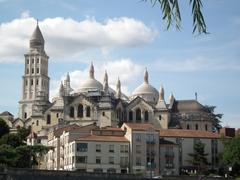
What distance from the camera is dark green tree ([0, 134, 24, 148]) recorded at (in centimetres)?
8831

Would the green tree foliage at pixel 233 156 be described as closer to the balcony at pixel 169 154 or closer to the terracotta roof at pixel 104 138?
the balcony at pixel 169 154

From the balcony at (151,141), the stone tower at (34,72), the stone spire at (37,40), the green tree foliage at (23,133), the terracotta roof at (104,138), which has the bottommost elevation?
the balcony at (151,141)

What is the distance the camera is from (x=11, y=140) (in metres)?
90.0

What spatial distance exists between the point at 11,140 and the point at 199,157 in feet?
98.1

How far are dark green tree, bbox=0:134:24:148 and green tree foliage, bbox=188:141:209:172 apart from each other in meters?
27.7

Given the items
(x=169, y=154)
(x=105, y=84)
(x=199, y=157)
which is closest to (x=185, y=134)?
(x=169, y=154)

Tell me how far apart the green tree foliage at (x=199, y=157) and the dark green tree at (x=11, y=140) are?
27.7 metres

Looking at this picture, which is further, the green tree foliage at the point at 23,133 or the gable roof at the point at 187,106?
the gable roof at the point at 187,106

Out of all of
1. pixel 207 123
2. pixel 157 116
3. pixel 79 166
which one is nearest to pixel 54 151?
pixel 79 166

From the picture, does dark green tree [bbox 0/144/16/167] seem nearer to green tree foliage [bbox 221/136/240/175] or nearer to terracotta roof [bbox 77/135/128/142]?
terracotta roof [bbox 77/135/128/142]

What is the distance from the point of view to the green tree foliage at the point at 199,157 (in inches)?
3205

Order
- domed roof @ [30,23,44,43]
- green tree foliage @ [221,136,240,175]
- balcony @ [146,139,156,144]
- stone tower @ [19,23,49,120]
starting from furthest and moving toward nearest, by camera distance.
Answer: domed roof @ [30,23,44,43], stone tower @ [19,23,49,120], balcony @ [146,139,156,144], green tree foliage @ [221,136,240,175]

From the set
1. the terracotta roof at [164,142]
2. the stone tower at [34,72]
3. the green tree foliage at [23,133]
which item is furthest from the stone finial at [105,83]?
the terracotta roof at [164,142]

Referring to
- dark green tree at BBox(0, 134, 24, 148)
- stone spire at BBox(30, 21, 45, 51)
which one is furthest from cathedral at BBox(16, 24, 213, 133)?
stone spire at BBox(30, 21, 45, 51)
